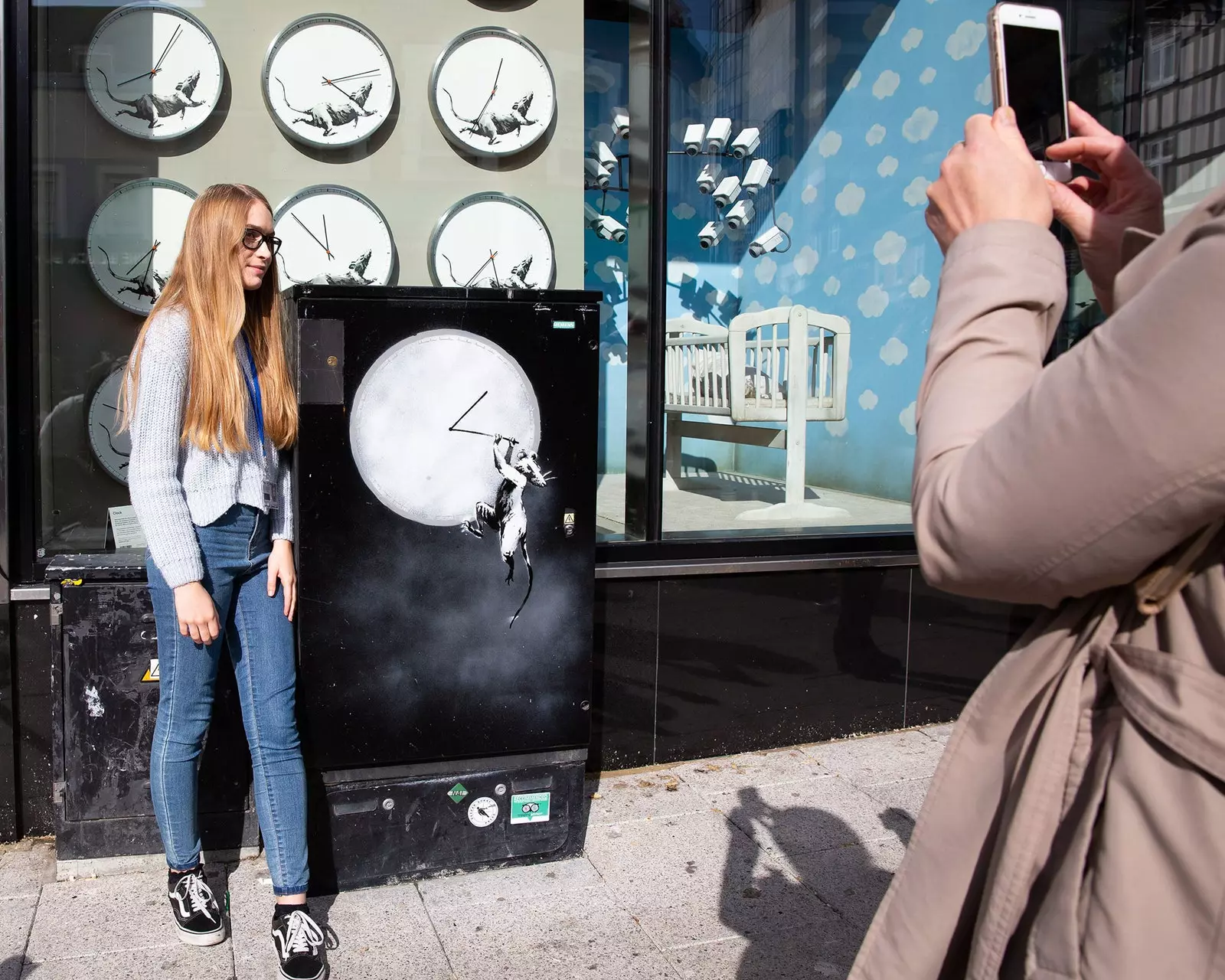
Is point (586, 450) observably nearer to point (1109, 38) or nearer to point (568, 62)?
point (568, 62)

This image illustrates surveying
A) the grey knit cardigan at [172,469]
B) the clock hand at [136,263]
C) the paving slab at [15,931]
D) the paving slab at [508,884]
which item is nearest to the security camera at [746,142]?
the clock hand at [136,263]

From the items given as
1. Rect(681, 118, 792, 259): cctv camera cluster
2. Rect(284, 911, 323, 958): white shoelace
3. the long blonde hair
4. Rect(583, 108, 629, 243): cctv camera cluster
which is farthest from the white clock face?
Rect(681, 118, 792, 259): cctv camera cluster

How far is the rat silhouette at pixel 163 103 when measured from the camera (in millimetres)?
4195

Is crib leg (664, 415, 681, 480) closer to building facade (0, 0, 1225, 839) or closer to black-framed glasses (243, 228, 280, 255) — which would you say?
building facade (0, 0, 1225, 839)

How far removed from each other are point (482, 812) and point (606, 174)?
2.79 meters

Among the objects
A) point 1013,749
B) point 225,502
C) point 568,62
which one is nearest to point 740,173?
point 568,62

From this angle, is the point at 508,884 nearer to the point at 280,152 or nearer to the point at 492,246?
the point at 492,246

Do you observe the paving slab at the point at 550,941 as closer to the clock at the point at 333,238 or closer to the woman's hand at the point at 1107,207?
the woman's hand at the point at 1107,207

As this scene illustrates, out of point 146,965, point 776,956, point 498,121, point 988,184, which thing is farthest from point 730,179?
point 988,184

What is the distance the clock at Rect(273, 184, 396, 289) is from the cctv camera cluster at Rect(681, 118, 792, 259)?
4.60 ft

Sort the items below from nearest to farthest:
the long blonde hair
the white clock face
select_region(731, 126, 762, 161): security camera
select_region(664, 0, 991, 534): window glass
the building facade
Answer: the long blonde hair < the white clock face < the building facade < select_region(664, 0, 991, 534): window glass < select_region(731, 126, 762, 161): security camera

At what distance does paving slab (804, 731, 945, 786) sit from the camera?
434 centimetres

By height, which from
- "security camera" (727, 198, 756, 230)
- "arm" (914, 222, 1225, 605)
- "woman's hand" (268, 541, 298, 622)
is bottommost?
"woman's hand" (268, 541, 298, 622)

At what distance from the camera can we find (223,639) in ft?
10.2
